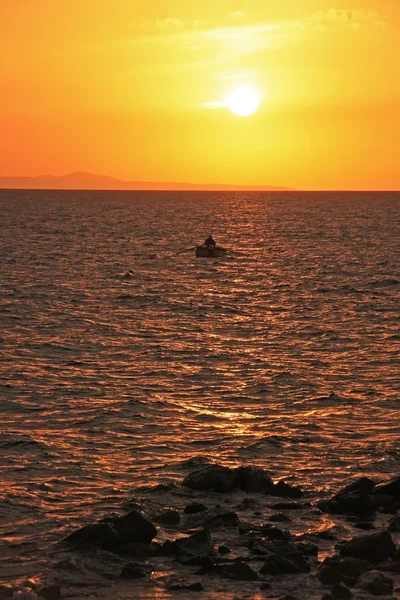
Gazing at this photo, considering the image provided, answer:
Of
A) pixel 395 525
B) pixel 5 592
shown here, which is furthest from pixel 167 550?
pixel 395 525

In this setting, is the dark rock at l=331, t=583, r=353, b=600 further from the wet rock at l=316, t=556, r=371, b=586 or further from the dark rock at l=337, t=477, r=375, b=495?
the dark rock at l=337, t=477, r=375, b=495

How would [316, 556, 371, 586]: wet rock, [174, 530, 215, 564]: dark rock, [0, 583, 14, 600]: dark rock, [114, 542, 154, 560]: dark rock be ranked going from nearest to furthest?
1. [0, 583, 14, 600]: dark rock
2. [316, 556, 371, 586]: wet rock
3. [174, 530, 215, 564]: dark rock
4. [114, 542, 154, 560]: dark rock

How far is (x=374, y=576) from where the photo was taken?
16.2 metres

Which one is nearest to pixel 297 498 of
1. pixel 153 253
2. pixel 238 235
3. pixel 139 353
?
pixel 139 353

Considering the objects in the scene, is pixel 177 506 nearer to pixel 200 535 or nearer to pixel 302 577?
pixel 200 535

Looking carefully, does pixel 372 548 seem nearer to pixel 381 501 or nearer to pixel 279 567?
pixel 279 567

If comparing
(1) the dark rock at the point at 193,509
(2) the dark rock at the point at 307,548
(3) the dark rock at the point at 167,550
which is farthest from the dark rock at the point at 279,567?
(1) the dark rock at the point at 193,509

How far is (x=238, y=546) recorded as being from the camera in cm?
1809

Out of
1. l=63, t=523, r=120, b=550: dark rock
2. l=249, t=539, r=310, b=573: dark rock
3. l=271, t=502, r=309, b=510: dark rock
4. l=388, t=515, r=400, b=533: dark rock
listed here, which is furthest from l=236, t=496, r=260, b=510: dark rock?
l=63, t=523, r=120, b=550: dark rock

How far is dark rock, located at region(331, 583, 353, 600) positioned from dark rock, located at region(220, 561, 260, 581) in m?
1.51

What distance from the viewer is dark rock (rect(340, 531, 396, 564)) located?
1730 cm

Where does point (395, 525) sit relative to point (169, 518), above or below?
above

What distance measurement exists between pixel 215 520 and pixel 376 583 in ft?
13.9

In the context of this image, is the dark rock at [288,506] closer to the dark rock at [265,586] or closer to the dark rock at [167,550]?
the dark rock at [167,550]
